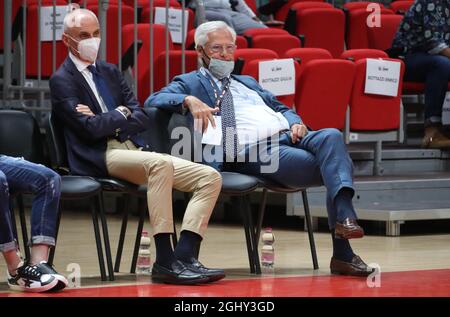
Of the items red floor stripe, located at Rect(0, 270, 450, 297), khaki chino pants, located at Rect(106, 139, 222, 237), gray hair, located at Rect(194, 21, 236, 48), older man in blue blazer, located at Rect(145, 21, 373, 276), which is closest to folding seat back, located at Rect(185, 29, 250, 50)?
older man in blue blazer, located at Rect(145, 21, 373, 276)

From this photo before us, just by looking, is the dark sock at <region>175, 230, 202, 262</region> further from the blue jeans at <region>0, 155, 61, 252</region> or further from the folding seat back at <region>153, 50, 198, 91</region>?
the folding seat back at <region>153, 50, 198, 91</region>

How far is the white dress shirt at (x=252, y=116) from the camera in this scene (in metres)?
5.54

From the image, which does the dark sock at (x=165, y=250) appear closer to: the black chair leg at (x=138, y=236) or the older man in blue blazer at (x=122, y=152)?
the older man in blue blazer at (x=122, y=152)

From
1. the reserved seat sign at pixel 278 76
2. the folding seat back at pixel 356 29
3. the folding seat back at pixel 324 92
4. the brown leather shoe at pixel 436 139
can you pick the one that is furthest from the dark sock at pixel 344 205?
the folding seat back at pixel 356 29

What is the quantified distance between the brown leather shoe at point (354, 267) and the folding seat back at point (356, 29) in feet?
13.5

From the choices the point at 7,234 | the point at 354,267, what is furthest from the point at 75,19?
the point at 354,267

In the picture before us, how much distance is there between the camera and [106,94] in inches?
209

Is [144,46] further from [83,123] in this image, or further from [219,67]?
[83,123]

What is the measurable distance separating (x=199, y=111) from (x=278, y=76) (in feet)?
6.56

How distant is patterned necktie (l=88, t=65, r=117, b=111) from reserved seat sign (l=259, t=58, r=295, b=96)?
77.9 inches

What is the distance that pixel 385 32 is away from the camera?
9.19 m

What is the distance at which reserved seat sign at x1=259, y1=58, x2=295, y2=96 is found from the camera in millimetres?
7191

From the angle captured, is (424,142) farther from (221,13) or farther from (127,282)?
(127,282)
